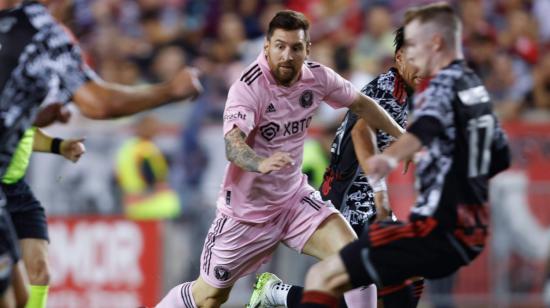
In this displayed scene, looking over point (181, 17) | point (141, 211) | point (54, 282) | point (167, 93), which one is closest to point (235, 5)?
point (181, 17)

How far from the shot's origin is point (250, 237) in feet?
26.9

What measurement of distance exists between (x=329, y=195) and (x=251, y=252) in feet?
3.17

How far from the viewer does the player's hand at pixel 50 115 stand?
819 cm

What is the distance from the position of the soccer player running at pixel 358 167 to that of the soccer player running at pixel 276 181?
0.42 metres

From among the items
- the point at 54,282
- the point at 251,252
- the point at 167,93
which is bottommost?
the point at 54,282

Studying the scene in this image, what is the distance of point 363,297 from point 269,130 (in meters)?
1.59

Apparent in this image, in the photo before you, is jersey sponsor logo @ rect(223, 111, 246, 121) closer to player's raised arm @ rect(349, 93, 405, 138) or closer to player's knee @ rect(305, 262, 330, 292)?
player's raised arm @ rect(349, 93, 405, 138)

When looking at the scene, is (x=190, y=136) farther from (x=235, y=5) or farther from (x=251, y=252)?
(x=251, y=252)

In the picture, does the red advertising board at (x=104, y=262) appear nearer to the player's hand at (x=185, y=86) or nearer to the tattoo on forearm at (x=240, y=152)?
the tattoo on forearm at (x=240, y=152)

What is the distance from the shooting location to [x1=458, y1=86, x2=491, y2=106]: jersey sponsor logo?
21.5ft

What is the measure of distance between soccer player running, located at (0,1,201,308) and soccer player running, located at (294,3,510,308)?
1.37 meters

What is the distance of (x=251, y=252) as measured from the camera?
8227mm

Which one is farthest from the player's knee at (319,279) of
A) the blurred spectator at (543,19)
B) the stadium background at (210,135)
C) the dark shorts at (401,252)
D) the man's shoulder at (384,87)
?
the blurred spectator at (543,19)

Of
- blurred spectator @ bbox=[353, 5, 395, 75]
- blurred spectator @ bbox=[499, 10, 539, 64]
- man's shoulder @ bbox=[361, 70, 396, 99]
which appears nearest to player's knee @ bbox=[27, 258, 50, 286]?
man's shoulder @ bbox=[361, 70, 396, 99]
